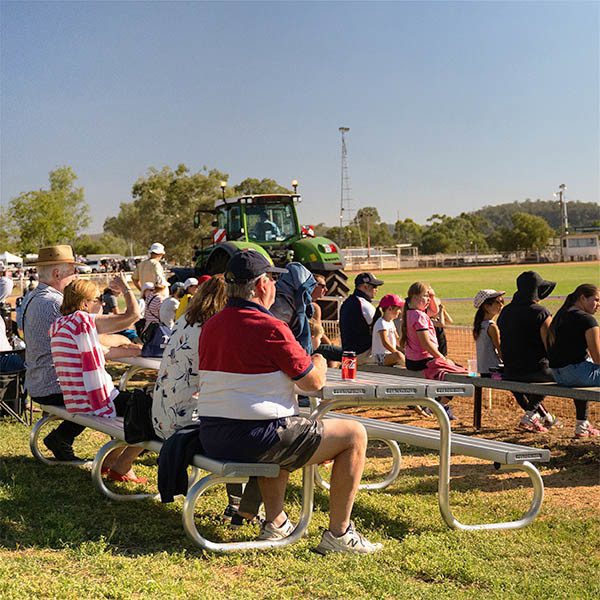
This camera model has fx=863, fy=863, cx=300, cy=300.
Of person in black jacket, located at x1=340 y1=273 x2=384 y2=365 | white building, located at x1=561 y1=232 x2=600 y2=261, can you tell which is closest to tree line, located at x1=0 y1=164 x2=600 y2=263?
white building, located at x1=561 y1=232 x2=600 y2=261

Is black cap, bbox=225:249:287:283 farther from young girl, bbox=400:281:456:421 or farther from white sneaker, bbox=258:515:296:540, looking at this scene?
young girl, bbox=400:281:456:421

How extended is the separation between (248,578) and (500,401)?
5676 mm

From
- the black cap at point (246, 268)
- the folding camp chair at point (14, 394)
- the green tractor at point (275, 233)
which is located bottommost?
the folding camp chair at point (14, 394)

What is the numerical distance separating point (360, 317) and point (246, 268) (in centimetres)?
479

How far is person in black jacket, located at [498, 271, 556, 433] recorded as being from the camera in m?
7.24

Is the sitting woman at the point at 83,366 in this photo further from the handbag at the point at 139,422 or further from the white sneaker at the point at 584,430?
the white sneaker at the point at 584,430

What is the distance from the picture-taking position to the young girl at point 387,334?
8.32 m

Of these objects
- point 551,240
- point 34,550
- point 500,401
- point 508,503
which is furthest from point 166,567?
point 551,240

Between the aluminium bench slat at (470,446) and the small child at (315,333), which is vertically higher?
the small child at (315,333)

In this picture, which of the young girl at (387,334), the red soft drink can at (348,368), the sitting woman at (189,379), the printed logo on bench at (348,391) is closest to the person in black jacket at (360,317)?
the young girl at (387,334)

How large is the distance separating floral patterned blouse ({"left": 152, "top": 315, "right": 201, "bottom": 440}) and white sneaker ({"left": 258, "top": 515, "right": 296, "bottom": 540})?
0.73m

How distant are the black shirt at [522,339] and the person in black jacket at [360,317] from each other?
5.76 ft

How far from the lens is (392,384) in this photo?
15.3 feet

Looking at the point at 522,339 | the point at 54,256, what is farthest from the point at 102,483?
the point at 522,339
